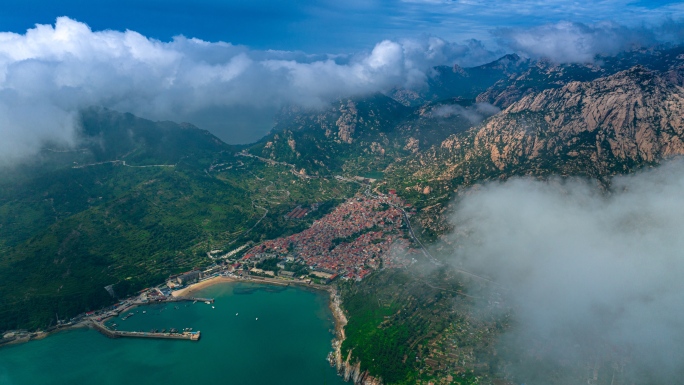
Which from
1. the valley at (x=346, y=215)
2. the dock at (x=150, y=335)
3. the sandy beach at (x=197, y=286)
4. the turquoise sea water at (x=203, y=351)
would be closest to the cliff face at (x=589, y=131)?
the valley at (x=346, y=215)

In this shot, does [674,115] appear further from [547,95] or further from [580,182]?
[547,95]

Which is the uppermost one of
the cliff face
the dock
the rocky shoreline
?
the cliff face

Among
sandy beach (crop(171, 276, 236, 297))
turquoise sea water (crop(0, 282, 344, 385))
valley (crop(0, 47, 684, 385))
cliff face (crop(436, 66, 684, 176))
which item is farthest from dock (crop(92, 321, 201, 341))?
cliff face (crop(436, 66, 684, 176))

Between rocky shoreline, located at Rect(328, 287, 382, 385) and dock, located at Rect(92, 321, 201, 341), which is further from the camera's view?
dock, located at Rect(92, 321, 201, 341)

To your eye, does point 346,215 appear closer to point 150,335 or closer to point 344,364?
point 150,335

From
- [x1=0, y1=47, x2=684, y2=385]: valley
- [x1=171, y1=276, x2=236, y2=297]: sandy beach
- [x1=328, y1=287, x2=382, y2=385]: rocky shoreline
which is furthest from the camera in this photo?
[x1=171, y1=276, x2=236, y2=297]: sandy beach

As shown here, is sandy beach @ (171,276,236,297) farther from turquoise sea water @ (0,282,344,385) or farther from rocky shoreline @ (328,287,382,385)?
rocky shoreline @ (328,287,382,385)

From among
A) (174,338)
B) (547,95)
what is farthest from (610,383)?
(547,95)
